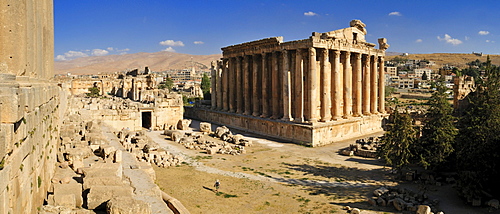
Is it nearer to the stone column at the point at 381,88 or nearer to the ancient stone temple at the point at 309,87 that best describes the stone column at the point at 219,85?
the ancient stone temple at the point at 309,87

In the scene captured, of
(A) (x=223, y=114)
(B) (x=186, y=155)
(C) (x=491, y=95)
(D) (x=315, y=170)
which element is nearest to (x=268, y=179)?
(D) (x=315, y=170)

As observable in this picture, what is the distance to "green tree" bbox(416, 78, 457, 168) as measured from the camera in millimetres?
17156

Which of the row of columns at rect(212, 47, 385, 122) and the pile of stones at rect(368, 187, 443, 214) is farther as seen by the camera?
the row of columns at rect(212, 47, 385, 122)

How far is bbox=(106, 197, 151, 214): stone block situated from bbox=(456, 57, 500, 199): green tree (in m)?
12.9

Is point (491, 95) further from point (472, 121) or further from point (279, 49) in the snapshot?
point (279, 49)

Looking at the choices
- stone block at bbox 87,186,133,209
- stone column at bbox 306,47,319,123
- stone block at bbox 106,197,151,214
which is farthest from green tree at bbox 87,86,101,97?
stone block at bbox 106,197,151,214

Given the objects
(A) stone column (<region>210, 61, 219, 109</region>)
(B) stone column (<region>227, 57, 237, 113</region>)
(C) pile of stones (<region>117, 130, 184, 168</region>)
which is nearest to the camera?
(C) pile of stones (<region>117, 130, 184, 168</region>)

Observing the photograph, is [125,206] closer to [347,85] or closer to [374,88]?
[347,85]

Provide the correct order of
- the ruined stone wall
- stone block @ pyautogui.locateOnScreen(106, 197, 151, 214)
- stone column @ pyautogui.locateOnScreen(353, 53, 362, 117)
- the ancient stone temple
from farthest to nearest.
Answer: stone column @ pyautogui.locateOnScreen(353, 53, 362, 117), the ancient stone temple, stone block @ pyautogui.locateOnScreen(106, 197, 151, 214), the ruined stone wall

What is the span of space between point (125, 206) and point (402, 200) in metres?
11.2

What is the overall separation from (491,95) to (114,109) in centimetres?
3028

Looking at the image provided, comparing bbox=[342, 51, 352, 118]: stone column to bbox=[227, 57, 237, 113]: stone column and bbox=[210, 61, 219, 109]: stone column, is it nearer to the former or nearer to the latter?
bbox=[227, 57, 237, 113]: stone column

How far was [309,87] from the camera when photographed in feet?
97.3

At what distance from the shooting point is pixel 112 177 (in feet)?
32.4
